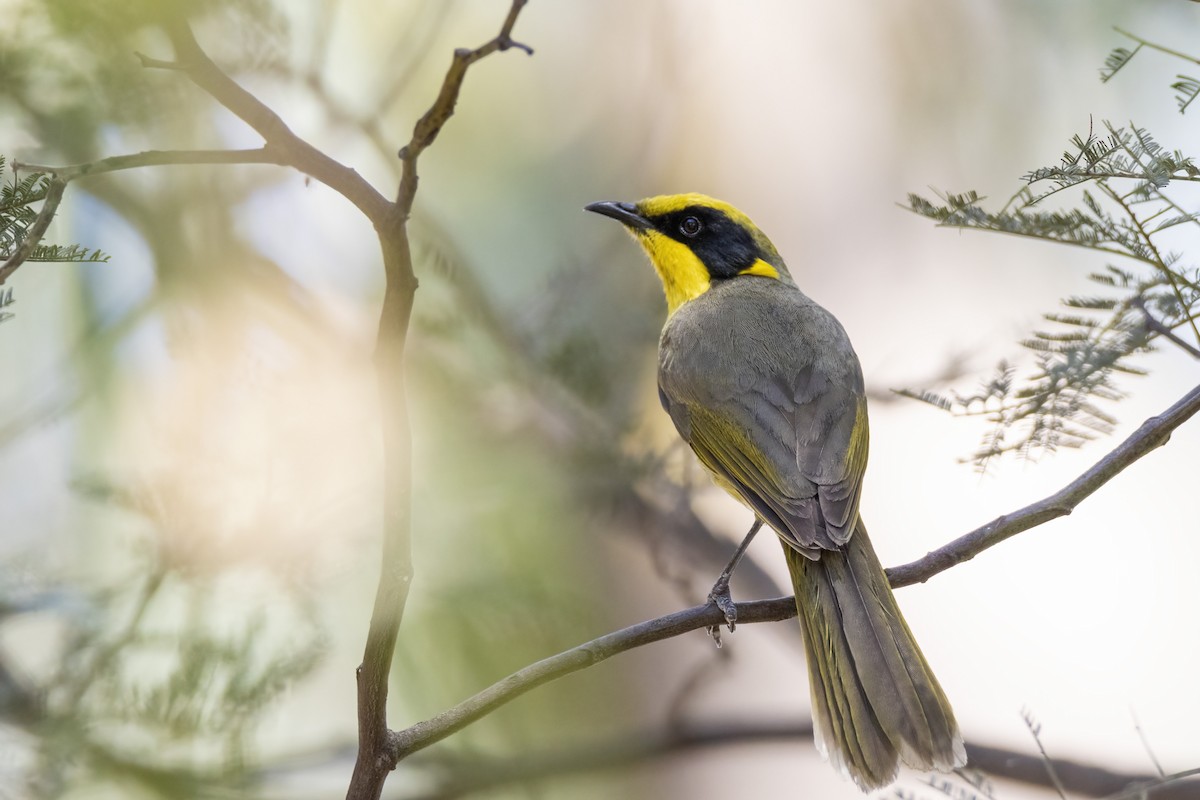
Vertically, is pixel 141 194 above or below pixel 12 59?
above

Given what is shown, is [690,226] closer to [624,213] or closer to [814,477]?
[624,213]

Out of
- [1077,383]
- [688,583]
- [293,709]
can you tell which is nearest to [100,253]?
[1077,383]

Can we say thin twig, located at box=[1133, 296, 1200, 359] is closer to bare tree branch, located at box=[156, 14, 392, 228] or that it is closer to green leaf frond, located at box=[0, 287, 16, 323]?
bare tree branch, located at box=[156, 14, 392, 228]

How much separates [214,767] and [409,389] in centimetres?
166

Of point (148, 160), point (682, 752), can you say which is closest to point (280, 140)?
point (148, 160)

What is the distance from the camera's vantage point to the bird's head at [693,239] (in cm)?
380

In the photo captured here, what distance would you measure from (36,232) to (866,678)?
5.89ft

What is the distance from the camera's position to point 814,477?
263 cm

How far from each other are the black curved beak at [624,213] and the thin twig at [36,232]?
228 cm

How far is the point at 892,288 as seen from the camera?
4832mm

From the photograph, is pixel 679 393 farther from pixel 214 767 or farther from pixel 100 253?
pixel 100 253

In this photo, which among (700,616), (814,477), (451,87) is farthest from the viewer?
(814,477)

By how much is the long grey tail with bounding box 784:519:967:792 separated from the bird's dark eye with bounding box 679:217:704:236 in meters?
1.52

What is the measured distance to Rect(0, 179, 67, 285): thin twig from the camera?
1488 millimetres
